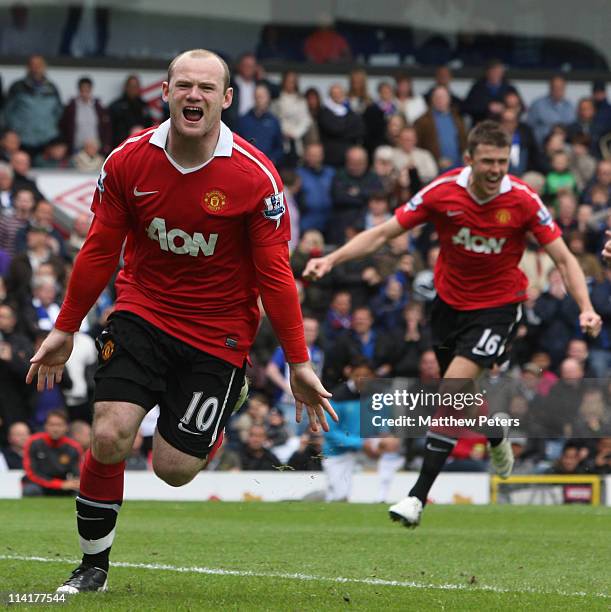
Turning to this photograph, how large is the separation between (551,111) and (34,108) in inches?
304

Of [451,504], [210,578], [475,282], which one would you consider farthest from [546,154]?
[210,578]

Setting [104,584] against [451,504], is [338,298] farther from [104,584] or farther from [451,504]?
[104,584]

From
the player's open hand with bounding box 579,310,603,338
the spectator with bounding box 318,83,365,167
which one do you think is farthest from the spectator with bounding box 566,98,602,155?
the player's open hand with bounding box 579,310,603,338

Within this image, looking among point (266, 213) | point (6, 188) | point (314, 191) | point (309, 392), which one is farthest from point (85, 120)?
point (309, 392)

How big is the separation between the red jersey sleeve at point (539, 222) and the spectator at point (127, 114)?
10.3 m

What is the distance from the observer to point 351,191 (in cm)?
1922

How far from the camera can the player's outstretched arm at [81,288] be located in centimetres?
681

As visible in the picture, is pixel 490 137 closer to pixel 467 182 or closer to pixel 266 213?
pixel 467 182

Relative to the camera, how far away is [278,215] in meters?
6.85

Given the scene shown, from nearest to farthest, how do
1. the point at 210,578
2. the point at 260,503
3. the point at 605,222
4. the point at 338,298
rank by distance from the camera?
the point at 210,578, the point at 260,503, the point at 338,298, the point at 605,222

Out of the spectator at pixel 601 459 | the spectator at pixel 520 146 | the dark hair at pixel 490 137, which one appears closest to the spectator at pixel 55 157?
the spectator at pixel 520 146

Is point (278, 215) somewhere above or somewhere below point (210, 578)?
above

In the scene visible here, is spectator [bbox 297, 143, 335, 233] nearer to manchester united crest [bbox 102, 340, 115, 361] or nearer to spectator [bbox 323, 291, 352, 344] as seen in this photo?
spectator [bbox 323, 291, 352, 344]

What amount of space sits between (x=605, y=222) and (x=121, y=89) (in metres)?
7.50
